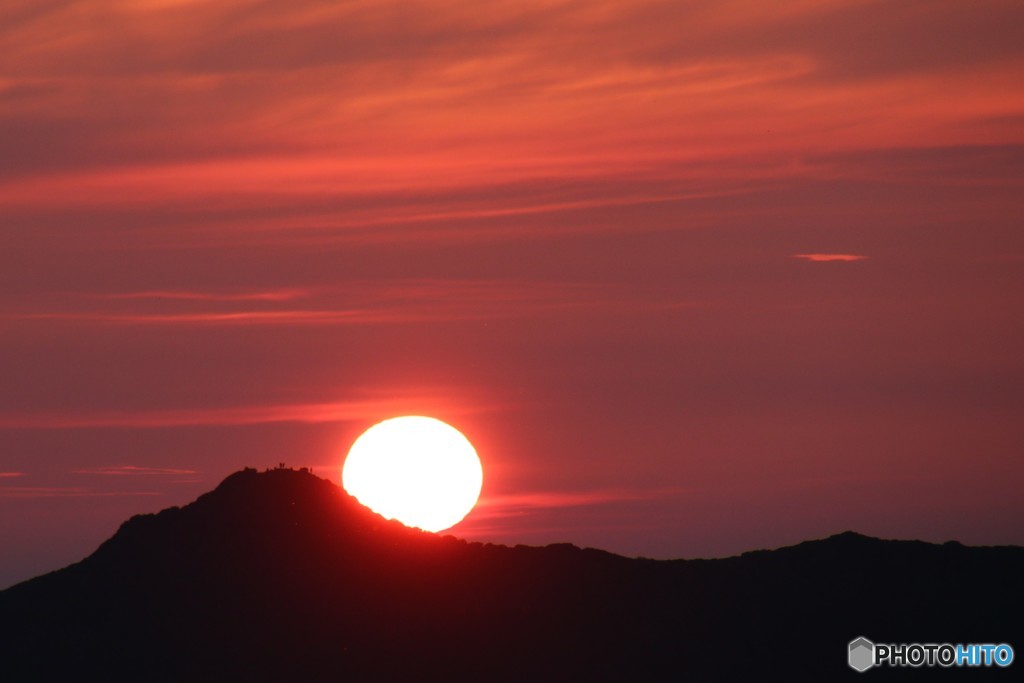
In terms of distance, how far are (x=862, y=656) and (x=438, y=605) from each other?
1819 centimetres

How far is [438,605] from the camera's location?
68.9 metres

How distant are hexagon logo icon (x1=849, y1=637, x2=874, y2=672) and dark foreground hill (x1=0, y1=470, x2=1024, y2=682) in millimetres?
421

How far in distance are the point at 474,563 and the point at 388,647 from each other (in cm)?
709

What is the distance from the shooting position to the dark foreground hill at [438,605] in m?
65.5

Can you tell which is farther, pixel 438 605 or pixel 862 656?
pixel 438 605

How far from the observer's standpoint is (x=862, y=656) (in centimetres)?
6725

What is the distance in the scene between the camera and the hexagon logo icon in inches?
2643

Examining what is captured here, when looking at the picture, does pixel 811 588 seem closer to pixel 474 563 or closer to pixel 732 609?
pixel 732 609

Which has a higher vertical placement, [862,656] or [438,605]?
[438,605]

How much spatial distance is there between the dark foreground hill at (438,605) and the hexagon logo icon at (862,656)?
421mm

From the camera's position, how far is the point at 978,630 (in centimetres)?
6875

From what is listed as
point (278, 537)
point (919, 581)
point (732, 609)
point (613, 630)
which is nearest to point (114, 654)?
point (278, 537)

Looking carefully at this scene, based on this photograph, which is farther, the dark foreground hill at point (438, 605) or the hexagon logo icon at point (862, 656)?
the hexagon logo icon at point (862, 656)

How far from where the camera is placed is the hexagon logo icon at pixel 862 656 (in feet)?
220
